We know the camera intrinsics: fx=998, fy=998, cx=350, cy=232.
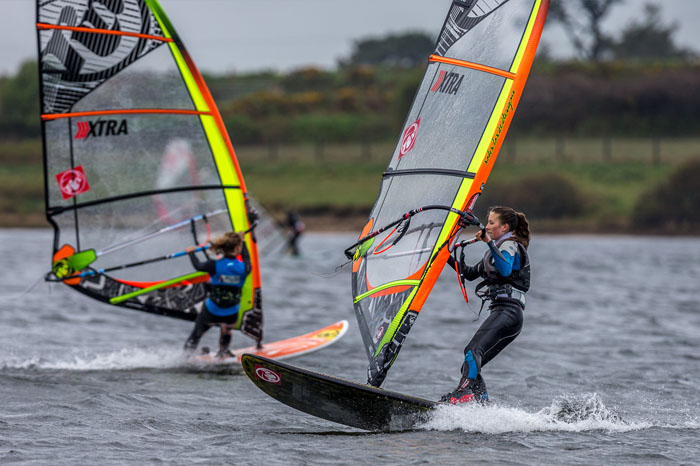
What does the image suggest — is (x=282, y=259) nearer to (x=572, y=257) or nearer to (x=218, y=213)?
(x=572, y=257)

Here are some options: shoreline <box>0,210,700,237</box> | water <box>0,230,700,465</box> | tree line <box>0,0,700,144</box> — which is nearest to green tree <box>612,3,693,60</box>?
tree line <box>0,0,700,144</box>

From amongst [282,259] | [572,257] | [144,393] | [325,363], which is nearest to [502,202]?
[572,257]

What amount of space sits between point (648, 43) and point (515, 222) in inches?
2702

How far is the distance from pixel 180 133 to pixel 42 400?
10.1 feet

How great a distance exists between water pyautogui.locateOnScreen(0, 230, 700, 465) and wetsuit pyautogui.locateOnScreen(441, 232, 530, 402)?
232 millimetres

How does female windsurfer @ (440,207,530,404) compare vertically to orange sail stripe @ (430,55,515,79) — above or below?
below

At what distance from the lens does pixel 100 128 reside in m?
9.88

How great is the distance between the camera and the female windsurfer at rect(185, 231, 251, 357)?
30.6ft

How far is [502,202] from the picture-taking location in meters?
35.7

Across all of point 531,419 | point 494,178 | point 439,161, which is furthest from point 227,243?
point 494,178

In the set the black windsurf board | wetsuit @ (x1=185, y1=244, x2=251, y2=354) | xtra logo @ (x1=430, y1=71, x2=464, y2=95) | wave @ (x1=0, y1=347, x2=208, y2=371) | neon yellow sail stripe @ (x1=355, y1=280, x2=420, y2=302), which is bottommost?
wave @ (x1=0, y1=347, x2=208, y2=371)

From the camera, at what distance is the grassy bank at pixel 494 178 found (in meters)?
35.2

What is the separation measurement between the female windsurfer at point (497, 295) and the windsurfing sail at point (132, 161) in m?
3.45

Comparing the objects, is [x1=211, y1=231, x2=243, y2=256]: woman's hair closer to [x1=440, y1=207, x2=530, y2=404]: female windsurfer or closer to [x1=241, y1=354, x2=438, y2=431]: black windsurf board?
[x1=241, y1=354, x2=438, y2=431]: black windsurf board
